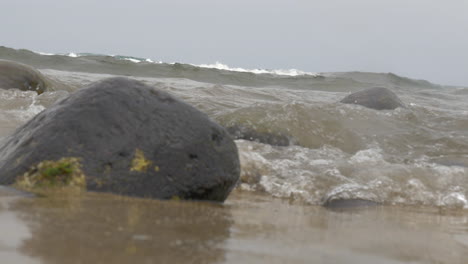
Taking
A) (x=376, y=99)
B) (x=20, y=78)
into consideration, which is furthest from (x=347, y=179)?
(x=20, y=78)

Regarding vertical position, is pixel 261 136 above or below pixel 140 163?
below

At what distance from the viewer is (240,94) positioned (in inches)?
395

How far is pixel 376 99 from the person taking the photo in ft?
25.8

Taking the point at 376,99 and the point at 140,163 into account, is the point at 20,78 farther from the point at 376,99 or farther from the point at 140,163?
the point at 140,163

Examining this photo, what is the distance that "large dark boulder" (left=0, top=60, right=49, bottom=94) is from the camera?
24.0 feet

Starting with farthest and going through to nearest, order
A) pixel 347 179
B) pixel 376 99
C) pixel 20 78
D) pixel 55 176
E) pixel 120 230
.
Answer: pixel 376 99, pixel 20 78, pixel 347 179, pixel 55 176, pixel 120 230

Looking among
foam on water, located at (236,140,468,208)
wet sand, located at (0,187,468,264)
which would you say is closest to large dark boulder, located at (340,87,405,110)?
foam on water, located at (236,140,468,208)

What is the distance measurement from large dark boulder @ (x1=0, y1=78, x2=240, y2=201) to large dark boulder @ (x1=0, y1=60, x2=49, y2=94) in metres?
4.51

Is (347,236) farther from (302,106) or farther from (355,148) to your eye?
(302,106)

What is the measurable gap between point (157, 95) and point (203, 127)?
0.30 metres

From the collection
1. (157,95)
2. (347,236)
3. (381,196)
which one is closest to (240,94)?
(381,196)

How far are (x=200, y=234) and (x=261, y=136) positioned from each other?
335 cm

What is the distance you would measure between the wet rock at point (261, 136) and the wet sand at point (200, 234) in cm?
222

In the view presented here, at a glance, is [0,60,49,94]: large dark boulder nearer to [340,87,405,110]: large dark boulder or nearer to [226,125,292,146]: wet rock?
[226,125,292,146]: wet rock
